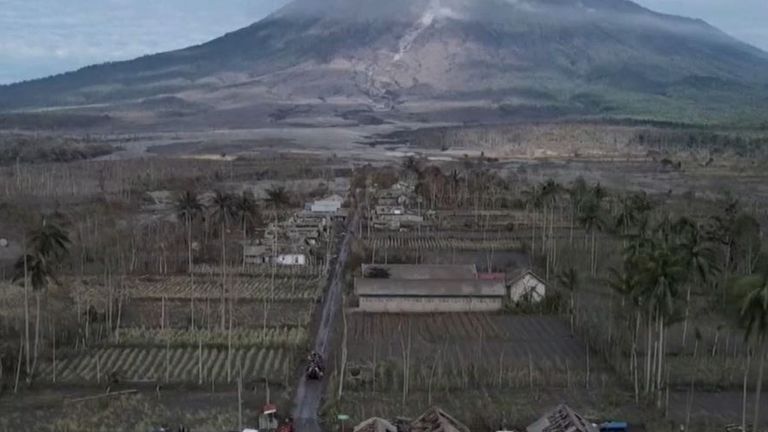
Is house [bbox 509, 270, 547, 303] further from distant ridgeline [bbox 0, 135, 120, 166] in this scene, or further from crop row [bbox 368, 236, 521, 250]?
distant ridgeline [bbox 0, 135, 120, 166]

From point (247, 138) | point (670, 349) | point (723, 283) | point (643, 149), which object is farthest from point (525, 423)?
point (247, 138)

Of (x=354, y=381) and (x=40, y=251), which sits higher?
(x=40, y=251)

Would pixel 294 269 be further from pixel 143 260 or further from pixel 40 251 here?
pixel 40 251

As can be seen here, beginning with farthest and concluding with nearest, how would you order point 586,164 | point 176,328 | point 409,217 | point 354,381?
point 586,164
point 409,217
point 176,328
point 354,381

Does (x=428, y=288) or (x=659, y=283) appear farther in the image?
(x=428, y=288)

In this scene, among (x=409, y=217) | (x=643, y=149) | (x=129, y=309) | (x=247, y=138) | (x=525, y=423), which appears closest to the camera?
(x=525, y=423)

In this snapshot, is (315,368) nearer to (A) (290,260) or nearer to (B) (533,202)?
(A) (290,260)

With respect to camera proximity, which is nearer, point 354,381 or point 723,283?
point 354,381

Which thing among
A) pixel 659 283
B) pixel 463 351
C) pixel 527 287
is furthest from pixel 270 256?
pixel 659 283
